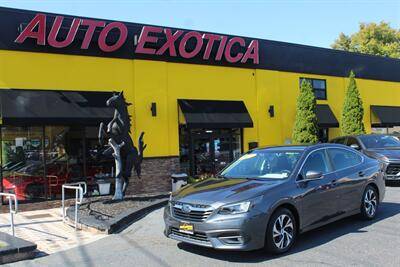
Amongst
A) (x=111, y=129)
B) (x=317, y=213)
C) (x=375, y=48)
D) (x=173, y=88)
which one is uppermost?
(x=375, y=48)

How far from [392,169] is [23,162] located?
1090cm

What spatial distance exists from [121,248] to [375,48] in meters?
41.6

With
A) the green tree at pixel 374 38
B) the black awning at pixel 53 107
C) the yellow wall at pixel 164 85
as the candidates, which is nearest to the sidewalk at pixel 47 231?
the black awning at pixel 53 107

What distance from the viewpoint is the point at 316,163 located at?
7742 millimetres

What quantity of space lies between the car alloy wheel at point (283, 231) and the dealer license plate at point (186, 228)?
1.14 m

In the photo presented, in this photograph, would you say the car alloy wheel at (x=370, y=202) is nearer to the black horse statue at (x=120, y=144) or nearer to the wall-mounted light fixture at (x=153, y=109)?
the black horse statue at (x=120, y=144)

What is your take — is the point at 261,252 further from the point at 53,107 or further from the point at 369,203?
the point at 53,107

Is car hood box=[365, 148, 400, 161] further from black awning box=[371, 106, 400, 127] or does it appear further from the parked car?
black awning box=[371, 106, 400, 127]

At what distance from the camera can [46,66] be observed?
14.4 metres

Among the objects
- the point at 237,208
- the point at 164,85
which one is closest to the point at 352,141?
the point at 164,85

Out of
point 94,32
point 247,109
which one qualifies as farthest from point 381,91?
point 94,32

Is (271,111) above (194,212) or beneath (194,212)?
above

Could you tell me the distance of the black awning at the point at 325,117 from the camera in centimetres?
2110

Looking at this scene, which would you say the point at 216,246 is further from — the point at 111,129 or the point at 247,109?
the point at 247,109
